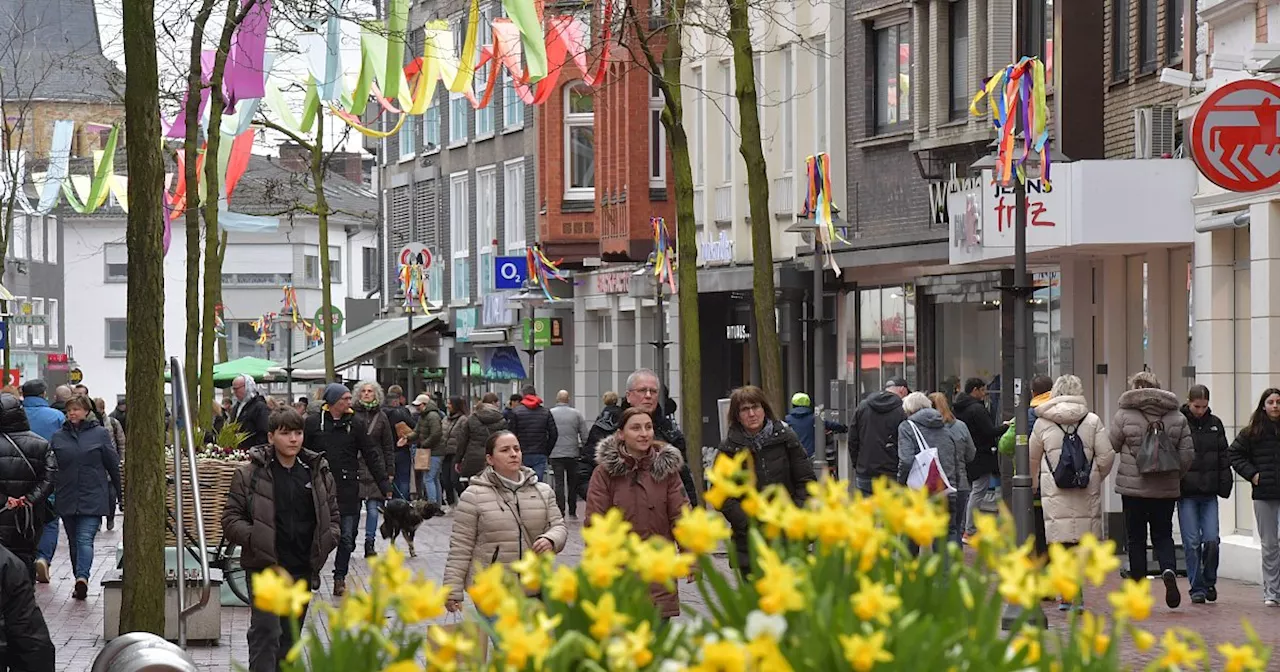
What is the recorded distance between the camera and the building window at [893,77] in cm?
3309

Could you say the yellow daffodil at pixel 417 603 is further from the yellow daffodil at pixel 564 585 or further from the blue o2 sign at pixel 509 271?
the blue o2 sign at pixel 509 271

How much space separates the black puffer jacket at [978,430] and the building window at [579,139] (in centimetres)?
2351

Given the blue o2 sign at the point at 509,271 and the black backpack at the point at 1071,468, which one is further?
the blue o2 sign at the point at 509,271

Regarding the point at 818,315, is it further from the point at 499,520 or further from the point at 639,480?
the point at 499,520

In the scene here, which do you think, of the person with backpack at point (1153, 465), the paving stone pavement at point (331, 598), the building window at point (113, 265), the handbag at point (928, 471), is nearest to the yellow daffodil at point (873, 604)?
the paving stone pavement at point (331, 598)

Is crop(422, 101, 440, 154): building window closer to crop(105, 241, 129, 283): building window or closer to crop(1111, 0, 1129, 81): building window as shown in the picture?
crop(1111, 0, 1129, 81): building window

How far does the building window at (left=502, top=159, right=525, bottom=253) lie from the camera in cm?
5278

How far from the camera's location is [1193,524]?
1770 centimetres

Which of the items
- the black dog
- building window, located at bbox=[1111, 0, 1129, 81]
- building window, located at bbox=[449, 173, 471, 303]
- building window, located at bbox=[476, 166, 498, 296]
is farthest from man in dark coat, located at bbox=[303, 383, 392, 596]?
building window, located at bbox=[449, 173, 471, 303]

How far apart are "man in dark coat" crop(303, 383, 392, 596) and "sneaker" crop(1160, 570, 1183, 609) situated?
6.60 m

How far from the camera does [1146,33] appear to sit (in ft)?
82.9

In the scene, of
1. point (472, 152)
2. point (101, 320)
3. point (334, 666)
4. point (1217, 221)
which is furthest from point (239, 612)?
point (101, 320)

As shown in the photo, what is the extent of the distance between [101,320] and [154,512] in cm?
8928

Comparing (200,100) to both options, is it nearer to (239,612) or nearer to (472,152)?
(239,612)
